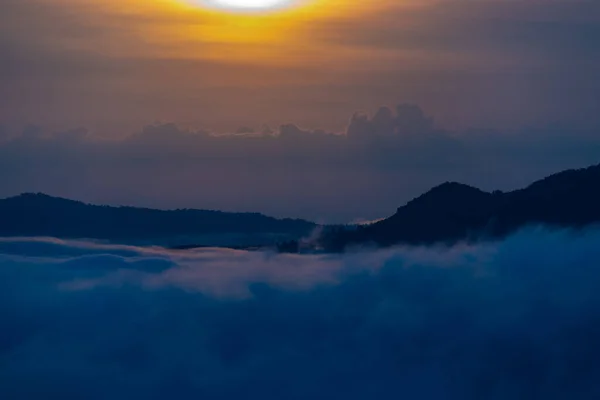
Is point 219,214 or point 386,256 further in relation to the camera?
point 219,214

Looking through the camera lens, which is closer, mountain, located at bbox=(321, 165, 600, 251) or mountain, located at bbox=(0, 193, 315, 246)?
mountain, located at bbox=(321, 165, 600, 251)

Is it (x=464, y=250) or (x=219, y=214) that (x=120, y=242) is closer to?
(x=219, y=214)

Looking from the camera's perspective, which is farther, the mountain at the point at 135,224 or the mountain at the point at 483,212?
the mountain at the point at 135,224

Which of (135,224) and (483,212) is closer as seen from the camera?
(483,212)

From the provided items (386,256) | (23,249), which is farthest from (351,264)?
(23,249)
